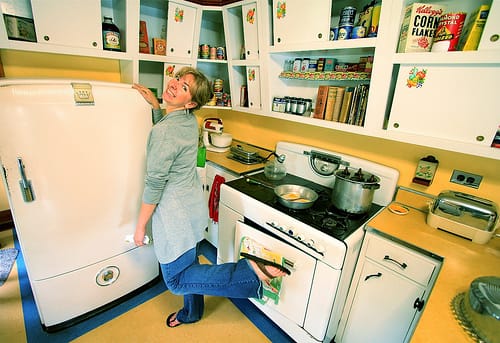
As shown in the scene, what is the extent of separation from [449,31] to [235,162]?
1554mm

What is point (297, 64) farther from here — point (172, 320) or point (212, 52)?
point (172, 320)

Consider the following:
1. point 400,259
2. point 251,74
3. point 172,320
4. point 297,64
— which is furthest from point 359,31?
point 172,320

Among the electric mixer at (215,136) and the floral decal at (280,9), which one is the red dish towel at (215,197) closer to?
the electric mixer at (215,136)

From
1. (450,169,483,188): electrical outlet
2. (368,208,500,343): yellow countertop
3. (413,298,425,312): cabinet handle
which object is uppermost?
(450,169,483,188): electrical outlet

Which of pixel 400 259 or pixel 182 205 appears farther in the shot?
pixel 182 205

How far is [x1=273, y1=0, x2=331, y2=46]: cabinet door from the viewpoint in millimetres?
1403

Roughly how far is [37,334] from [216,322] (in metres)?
1.09

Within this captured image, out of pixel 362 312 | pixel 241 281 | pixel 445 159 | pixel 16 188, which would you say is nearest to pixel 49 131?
pixel 16 188

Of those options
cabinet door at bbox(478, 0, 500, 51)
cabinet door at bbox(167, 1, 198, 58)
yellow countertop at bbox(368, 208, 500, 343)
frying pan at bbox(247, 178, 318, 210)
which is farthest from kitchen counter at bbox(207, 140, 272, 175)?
cabinet door at bbox(478, 0, 500, 51)

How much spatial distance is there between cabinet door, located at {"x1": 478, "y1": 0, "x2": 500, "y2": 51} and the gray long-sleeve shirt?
4.31 feet

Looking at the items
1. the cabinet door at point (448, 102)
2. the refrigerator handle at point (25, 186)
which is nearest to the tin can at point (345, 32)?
the cabinet door at point (448, 102)

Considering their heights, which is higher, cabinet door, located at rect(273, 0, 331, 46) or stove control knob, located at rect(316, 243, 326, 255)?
cabinet door, located at rect(273, 0, 331, 46)

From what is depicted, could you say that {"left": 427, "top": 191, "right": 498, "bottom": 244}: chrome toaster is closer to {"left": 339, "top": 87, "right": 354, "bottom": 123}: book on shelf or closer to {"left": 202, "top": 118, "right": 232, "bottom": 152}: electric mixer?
{"left": 339, "top": 87, "right": 354, "bottom": 123}: book on shelf

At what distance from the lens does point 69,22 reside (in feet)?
4.67
